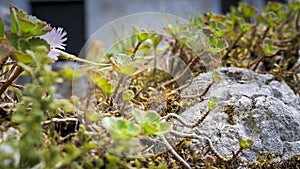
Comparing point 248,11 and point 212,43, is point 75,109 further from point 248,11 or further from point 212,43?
point 248,11

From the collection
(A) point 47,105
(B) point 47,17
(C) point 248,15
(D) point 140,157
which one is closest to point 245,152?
(D) point 140,157

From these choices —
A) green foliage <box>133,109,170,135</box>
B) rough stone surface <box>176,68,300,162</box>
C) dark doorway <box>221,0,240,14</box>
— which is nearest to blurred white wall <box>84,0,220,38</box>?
dark doorway <box>221,0,240,14</box>

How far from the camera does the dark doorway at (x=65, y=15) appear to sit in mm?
3541

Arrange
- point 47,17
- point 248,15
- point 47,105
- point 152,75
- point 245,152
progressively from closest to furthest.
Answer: point 47,105, point 245,152, point 152,75, point 248,15, point 47,17

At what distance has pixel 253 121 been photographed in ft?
2.21

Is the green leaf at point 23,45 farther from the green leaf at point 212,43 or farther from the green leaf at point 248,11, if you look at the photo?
the green leaf at point 248,11

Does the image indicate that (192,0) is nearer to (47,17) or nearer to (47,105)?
(47,17)

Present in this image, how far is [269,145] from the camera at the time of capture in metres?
0.65

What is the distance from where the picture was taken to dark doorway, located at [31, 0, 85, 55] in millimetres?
3541

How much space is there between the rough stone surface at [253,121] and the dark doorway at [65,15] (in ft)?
9.41

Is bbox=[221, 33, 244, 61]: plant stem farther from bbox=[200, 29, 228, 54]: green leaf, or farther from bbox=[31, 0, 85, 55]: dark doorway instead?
bbox=[31, 0, 85, 55]: dark doorway

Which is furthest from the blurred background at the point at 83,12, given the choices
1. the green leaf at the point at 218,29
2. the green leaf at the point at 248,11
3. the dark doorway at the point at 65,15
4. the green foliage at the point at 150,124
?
the green foliage at the point at 150,124

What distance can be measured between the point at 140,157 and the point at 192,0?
2.98m

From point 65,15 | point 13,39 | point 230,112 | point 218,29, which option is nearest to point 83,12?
point 65,15
